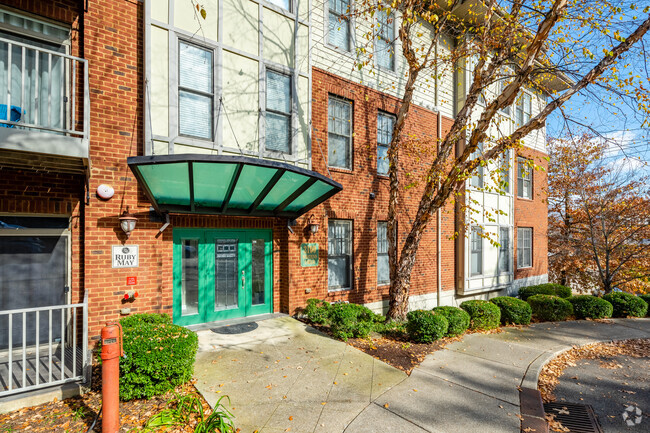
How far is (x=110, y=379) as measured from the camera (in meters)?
3.79

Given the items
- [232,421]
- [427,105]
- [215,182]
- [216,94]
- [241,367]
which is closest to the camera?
[232,421]

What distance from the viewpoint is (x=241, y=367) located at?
5.54 m

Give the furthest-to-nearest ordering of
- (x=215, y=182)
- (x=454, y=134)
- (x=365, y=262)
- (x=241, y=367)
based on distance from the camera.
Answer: (x=365, y=262) → (x=454, y=134) → (x=215, y=182) → (x=241, y=367)

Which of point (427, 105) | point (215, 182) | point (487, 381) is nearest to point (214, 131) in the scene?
point (215, 182)

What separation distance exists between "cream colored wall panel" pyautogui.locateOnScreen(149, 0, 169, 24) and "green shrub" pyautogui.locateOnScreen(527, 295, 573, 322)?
1271cm

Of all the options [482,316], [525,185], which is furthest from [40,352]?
[525,185]

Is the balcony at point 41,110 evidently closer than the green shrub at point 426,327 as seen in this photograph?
Yes

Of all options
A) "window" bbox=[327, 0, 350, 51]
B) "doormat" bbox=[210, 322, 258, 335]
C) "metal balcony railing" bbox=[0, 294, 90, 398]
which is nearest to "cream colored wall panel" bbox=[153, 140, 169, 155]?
"metal balcony railing" bbox=[0, 294, 90, 398]

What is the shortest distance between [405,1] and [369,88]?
2.31 metres

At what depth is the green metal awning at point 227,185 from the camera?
5379 millimetres

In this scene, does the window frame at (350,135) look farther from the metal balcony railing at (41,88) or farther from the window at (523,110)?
the window at (523,110)

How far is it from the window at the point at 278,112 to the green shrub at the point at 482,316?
6483 millimetres

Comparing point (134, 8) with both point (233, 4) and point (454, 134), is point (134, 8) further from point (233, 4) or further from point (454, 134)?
point (454, 134)

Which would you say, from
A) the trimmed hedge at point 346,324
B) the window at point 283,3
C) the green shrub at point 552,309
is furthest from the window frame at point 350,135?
the green shrub at point 552,309
